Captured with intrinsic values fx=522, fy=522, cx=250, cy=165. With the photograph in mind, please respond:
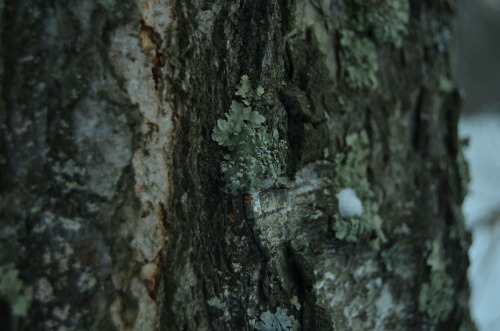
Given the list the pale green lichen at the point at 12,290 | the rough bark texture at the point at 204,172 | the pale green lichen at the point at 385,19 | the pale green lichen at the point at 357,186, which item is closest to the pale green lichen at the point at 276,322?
the rough bark texture at the point at 204,172

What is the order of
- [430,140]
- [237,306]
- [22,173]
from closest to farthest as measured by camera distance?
[22,173] → [237,306] → [430,140]

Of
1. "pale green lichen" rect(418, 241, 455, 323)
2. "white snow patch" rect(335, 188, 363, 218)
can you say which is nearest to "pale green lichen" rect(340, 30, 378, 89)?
"white snow patch" rect(335, 188, 363, 218)

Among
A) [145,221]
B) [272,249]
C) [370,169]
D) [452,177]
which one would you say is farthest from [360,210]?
[145,221]

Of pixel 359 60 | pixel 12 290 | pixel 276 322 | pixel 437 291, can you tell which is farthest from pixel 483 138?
pixel 12 290

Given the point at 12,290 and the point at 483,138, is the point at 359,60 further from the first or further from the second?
the point at 483,138

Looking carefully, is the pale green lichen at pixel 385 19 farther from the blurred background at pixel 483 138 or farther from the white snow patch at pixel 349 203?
the blurred background at pixel 483 138

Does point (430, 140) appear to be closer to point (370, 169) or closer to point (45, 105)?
point (370, 169)
